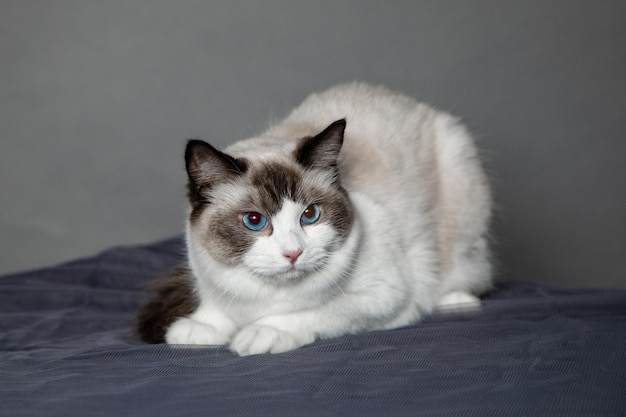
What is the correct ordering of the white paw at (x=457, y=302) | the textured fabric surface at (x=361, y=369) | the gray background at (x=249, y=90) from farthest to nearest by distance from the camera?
the gray background at (x=249, y=90) → the white paw at (x=457, y=302) → the textured fabric surface at (x=361, y=369)

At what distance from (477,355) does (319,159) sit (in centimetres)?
94

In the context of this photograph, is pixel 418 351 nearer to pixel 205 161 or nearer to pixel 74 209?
pixel 205 161

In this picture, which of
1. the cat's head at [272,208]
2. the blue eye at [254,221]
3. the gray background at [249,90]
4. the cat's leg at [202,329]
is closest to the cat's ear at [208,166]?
the cat's head at [272,208]

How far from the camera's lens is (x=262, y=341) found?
277 cm

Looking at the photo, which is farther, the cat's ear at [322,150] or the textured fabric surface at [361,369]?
the cat's ear at [322,150]

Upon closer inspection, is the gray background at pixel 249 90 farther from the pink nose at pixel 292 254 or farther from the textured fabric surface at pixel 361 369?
the pink nose at pixel 292 254

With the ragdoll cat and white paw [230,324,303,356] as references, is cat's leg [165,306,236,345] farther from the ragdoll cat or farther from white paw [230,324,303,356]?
white paw [230,324,303,356]

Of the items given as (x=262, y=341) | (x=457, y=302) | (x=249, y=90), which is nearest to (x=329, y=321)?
(x=262, y=341)

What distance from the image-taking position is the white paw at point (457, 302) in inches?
138

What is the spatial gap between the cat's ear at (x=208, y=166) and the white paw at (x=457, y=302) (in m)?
1.26

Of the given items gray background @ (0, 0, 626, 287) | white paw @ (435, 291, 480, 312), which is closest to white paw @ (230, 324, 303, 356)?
white paw @ (435, 291, 480, 312)

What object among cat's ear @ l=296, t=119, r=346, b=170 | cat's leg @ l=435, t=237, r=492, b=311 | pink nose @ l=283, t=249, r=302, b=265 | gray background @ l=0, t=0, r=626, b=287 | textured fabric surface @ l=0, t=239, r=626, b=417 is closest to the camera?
textured fabric surface @ l=0, t=239, r=626, b=417

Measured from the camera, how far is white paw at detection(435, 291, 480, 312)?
351 centimetres

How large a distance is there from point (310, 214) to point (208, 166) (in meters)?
0.41
